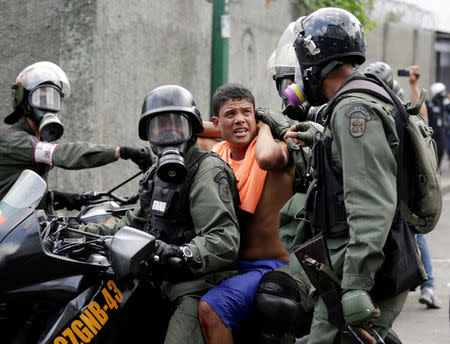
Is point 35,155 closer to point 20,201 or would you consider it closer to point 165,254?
point 20,201

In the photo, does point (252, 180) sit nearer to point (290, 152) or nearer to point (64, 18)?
point (290, 152)

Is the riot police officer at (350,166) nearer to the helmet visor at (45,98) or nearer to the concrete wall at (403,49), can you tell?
the helmet visor at (45,98)

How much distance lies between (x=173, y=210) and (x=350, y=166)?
97cm

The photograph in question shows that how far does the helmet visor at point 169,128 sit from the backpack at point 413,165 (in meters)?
0.85

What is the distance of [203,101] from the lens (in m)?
8.82

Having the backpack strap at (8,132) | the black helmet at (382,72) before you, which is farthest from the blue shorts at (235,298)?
the black helmet at (382,72)

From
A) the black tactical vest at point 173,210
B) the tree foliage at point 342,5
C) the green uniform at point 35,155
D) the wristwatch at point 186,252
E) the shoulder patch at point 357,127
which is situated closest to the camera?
the shoulder patch at point 357,127

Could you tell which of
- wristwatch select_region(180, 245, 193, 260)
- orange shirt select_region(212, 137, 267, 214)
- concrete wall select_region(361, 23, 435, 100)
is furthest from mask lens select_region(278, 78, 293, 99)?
concrete wall select_region(361, 23, 435, 100)

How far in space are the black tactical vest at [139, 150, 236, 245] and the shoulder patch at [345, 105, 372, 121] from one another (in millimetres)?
917

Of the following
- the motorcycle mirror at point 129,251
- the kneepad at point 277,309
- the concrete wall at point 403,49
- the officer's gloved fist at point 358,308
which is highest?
the concrete wall at point 403,49

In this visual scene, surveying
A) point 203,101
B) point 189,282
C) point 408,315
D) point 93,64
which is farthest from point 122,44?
point 189,282

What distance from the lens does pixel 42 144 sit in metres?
4.69

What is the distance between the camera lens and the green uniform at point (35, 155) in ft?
15.3

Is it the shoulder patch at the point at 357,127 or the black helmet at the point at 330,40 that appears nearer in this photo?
the shoulder patch at the point at 357,127
